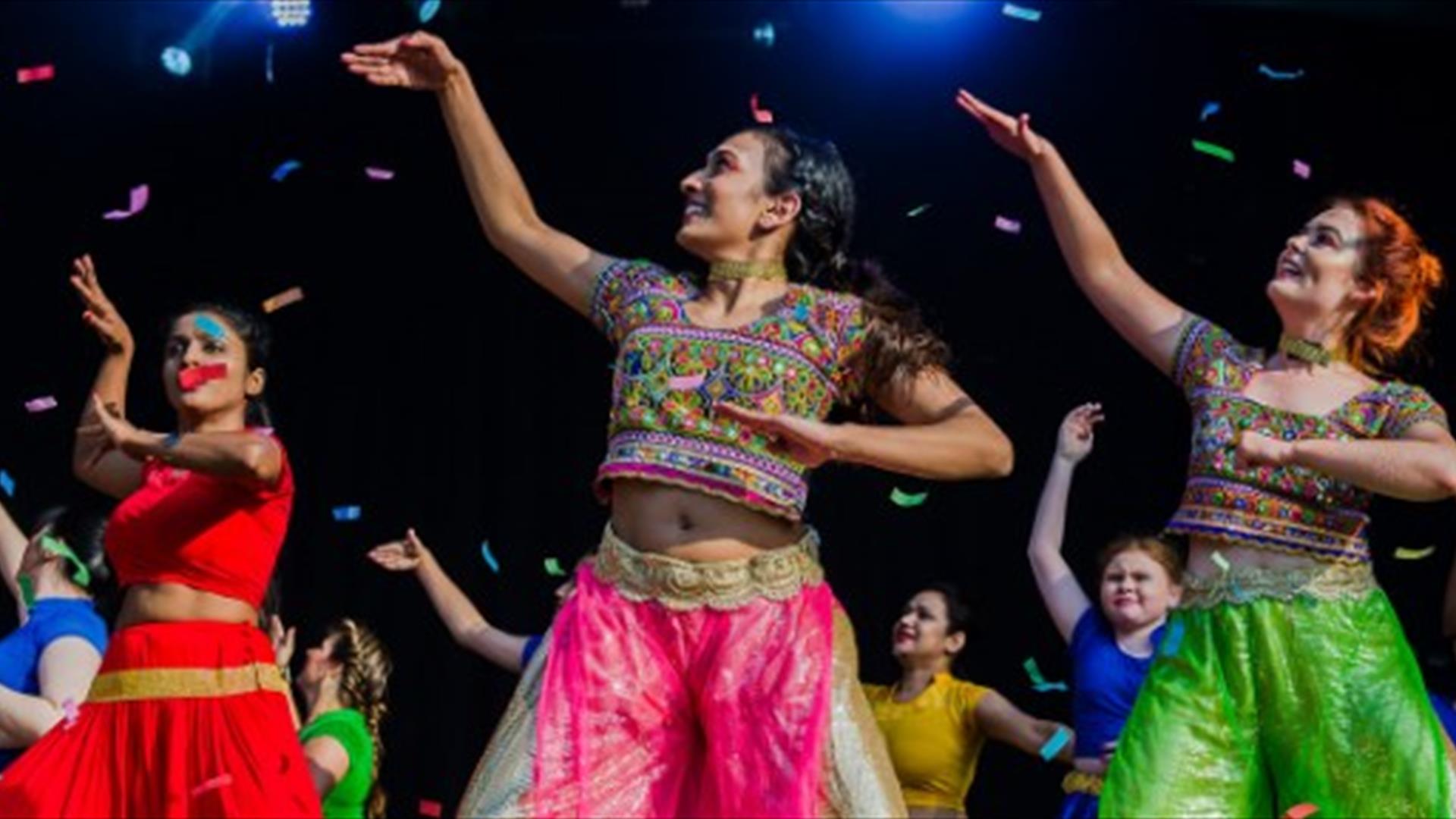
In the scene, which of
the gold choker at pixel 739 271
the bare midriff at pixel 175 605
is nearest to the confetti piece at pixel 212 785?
the bare midriff at pixel 175 605

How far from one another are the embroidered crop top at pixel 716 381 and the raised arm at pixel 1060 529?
4.91ft

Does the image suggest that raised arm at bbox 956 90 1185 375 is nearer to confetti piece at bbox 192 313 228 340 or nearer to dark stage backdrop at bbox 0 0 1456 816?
confetti piece at bbox 192 313 228 340

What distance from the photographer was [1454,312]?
736 cm

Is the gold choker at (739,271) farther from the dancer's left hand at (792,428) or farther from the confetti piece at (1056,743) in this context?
the confetti piece at (1056,743)

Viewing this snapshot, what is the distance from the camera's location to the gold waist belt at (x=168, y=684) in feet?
15.0

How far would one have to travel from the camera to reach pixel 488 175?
13.7 ft

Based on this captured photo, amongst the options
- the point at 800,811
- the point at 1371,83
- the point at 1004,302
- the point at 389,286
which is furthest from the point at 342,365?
the point at 800,811

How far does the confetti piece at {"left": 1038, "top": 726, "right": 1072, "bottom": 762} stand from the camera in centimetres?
601

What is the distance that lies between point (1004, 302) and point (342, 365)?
1.90m

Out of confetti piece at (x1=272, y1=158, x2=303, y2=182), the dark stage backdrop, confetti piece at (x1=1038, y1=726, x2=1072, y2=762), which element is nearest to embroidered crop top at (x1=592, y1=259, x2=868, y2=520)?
confetti piece at (x1=1038, y1=726, x2=1072, y2=762)

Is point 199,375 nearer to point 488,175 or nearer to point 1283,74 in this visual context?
point 488,175

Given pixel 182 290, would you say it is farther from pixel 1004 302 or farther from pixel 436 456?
pixel 1004 302

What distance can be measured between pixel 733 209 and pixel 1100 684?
79.3 inches

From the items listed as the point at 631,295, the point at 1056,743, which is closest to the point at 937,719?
the point at 1056,743
